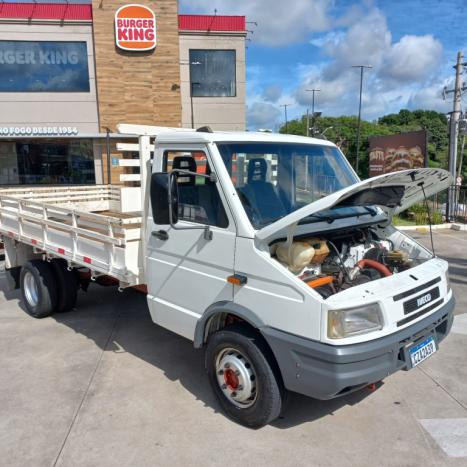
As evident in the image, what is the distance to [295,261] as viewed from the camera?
316cm

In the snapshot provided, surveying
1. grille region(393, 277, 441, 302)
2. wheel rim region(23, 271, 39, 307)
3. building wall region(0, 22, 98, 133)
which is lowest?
wheel rim region(23, 271, 39, 307)

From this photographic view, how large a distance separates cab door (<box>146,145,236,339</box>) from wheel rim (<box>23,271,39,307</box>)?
8.81ft

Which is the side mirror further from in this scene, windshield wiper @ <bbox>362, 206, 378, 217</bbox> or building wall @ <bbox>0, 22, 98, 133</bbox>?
building wall @ <bbox>0, 22, 98, 133</bbox>

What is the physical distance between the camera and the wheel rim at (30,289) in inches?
239

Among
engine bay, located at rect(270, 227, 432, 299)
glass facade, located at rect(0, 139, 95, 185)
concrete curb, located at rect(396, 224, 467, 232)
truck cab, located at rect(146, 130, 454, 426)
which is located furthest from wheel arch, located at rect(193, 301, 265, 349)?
glass facade, located at rect(0, 139, 95, 185)

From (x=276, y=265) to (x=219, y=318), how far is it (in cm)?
89

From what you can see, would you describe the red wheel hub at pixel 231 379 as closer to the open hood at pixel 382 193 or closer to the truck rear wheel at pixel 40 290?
the open hood at pixel 382 193

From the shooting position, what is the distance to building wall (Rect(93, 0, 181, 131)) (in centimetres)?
1995

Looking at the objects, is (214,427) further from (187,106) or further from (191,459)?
(187,106)

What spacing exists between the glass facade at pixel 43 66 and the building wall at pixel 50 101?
22cm

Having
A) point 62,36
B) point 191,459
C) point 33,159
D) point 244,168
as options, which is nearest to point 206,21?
point 62,36

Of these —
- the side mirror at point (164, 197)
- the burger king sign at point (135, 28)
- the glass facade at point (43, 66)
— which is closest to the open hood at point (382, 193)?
the side mirror at point (164, 197)

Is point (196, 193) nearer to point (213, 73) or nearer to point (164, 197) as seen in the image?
point (164, 197)

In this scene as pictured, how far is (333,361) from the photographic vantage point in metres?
2.80
